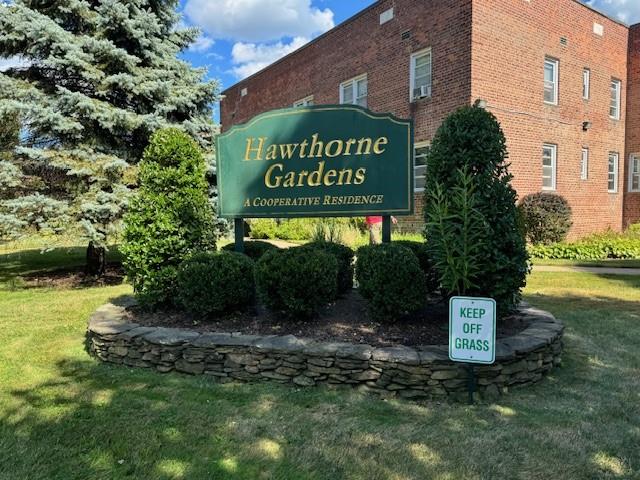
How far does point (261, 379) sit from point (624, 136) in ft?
55.3

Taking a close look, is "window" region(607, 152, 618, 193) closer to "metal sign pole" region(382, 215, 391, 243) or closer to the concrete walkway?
the concrete walkway

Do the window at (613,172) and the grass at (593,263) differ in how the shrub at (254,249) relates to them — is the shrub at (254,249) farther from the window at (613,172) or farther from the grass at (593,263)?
the window at (613,172)

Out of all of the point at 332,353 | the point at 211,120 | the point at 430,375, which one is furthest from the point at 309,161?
the point at 211,120

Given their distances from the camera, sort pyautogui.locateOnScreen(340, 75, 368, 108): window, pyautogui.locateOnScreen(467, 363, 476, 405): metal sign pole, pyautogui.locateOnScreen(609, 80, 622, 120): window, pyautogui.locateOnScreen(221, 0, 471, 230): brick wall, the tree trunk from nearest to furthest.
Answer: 1. pyautogui.locateOnScreen(467, 363, 476, 405): metal sign pole
2. the tree trunk
3. pyautogui.locateOnScreen(221, 0, 471, 230): brick wall
4. pyautogui.locateOnScreen(340, 75, 368, 108): window
5. pyautogui.locateOnScreen(609, 80, 622, 120): window

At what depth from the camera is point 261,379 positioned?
3.82 meters

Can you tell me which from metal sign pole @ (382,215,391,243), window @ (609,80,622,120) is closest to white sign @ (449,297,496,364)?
metal sign pole @ (382,215,391,243)

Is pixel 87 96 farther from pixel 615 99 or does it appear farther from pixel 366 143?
pixel 615 99

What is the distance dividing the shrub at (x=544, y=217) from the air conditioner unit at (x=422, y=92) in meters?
3.84

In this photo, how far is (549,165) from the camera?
1363cm

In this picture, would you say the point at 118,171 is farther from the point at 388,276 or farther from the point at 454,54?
the point at 454,54

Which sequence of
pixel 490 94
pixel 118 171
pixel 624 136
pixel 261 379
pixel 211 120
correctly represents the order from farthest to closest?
pixel 624 136
pixel 490 94
pixel 211 120
pixel 118 171
pixel 261 379

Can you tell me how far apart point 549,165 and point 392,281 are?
11.5 meters

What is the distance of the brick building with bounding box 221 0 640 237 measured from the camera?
1202cm

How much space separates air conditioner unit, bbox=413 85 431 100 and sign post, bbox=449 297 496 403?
35.4 ft
